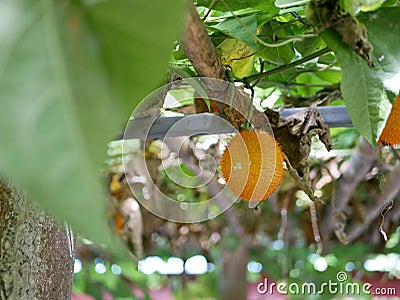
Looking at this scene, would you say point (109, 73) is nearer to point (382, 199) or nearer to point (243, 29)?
point (243, 29)

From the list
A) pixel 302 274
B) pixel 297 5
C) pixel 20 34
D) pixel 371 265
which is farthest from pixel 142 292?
pixel 20 34

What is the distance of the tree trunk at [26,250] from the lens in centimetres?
44

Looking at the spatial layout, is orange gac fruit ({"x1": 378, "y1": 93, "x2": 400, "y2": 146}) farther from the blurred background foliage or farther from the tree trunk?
the tree trunk

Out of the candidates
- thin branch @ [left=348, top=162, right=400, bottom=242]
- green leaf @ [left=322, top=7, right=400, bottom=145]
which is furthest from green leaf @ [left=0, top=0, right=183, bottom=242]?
thin branch @ [left=348, top=162, right=400, bottom=242]

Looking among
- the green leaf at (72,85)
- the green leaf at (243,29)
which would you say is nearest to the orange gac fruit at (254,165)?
the green leaf at (243,29)

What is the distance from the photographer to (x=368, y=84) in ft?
1.18

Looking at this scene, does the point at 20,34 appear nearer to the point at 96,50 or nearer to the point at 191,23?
the point at 96,50

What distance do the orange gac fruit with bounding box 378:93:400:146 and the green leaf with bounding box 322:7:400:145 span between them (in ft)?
0.16

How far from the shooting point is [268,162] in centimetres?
54

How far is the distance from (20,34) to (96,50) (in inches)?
0.9

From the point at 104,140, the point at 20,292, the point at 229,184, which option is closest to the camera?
the point at 104,140

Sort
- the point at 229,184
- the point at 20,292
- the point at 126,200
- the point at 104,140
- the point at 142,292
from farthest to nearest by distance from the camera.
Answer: the point at 142,292
the point at 126,200
the point at 229,184
the point at 20,292
the point at 104,140

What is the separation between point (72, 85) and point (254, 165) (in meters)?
0.39

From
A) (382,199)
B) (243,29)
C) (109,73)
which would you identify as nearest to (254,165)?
(243,29)
